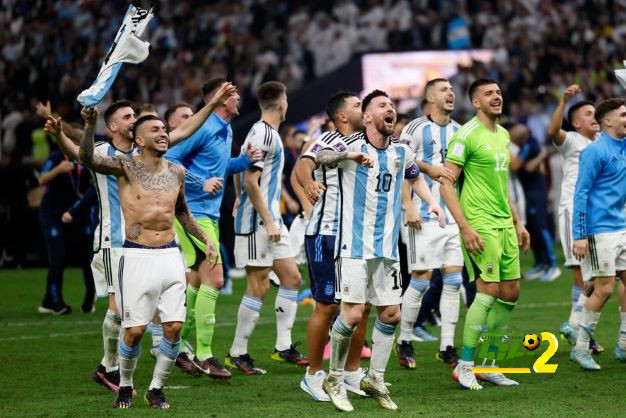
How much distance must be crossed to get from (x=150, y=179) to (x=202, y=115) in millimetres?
793

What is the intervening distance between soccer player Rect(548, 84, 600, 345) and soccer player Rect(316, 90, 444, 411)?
2.69 m

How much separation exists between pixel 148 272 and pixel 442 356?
11.5ft

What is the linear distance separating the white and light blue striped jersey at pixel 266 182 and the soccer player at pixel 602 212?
2642mm

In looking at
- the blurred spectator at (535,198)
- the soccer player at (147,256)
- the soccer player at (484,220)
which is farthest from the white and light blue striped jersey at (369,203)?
the blurred spectator at (535,198)

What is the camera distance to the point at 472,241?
10.2 metres

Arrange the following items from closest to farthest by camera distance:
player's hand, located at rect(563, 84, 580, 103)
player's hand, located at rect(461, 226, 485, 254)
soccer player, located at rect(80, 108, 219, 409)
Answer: soccer player, located at rect(80, 108, 219, 409), player's hand, located at rect(461, 226, 485, 254), player's hand, located at rect(563, 84, 580, 103)

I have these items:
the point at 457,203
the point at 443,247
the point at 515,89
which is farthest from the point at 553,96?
the point at 457,203

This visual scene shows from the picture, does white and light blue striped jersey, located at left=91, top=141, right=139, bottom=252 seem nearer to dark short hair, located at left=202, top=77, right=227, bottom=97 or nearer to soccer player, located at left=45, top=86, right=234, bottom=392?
soccer player, located at left=45, top=86, right=234, bottom=392

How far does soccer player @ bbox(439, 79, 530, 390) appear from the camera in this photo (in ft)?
33.7

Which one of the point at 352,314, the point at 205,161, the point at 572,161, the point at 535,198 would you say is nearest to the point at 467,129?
the point at 352,314

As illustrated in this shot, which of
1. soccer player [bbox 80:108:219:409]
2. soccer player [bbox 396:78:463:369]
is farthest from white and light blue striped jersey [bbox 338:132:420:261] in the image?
soccer player [bbox 396:78:463:369]

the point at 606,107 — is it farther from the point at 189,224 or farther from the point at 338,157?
the point at 189,224

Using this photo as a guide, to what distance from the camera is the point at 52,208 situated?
16.4 m

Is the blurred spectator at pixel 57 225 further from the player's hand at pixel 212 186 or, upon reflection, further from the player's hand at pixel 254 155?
the player's hand at pixel 212 186
